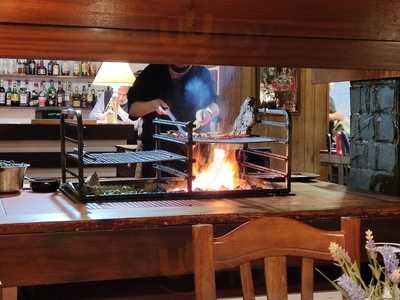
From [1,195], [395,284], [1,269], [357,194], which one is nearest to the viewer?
[395,284]

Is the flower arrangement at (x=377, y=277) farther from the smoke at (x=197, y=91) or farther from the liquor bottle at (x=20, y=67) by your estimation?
the liquor bottle at (x=20, y=67)

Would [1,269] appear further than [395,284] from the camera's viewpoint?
Yes

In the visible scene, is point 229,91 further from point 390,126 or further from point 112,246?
point 112,246

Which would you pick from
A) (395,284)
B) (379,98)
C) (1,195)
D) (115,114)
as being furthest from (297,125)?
(395,284)

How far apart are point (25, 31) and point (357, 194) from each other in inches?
61.5

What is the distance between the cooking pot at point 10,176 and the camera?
2531 millimetres

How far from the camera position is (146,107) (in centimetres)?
350

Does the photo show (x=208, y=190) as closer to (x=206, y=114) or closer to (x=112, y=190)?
(x=112, y=190)

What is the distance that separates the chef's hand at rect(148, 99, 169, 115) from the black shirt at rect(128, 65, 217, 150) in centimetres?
9

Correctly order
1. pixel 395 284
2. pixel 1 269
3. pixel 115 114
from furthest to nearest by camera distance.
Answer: pixel 115 114 < pixel 1 269 < pixel 395 284

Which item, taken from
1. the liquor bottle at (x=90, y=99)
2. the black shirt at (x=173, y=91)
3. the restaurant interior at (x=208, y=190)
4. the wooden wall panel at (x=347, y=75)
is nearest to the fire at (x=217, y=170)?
the restaurant interior at (x=208, y=190)

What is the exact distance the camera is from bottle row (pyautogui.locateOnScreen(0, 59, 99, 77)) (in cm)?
750

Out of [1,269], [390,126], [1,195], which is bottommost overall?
[1,269]

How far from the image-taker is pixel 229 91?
20.0 feet
